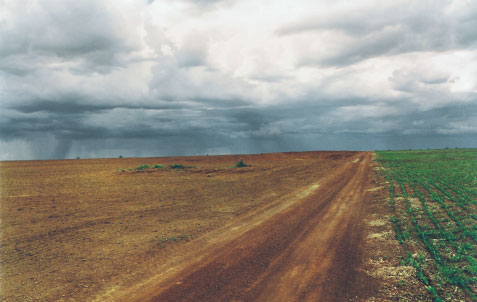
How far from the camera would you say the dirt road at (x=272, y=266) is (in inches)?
273

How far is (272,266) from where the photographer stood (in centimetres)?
848

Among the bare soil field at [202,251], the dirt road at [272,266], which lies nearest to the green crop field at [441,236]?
the bare soil field at [202,251]

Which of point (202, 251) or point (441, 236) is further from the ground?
point (441, 236)

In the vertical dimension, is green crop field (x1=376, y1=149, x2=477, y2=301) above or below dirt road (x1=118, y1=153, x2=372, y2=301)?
above

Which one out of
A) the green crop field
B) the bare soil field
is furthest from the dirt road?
the green crop field

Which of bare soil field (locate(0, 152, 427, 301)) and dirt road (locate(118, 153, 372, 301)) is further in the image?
bare soil field (locate(0, 152, 427, 301))

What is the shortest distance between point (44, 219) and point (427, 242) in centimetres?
1729

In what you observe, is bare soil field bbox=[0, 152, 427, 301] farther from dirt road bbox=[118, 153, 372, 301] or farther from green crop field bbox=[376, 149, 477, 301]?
green crop field bbox=[376, 149, 477, 301]

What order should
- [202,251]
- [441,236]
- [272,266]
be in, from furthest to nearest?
[441,236], [202,251], [272,266]

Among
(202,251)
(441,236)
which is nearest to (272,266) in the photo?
(202,251)

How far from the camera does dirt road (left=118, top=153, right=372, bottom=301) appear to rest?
6.93 meters

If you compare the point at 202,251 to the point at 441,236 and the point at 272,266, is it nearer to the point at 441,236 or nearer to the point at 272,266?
the point at 272,266

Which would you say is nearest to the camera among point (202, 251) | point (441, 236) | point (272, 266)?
point (272, 266)

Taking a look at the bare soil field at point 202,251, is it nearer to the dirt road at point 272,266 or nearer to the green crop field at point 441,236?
the dirt road at point 272,266
